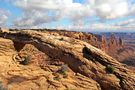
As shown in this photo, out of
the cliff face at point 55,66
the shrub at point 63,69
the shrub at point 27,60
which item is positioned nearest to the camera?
the cliff face at point 55,66

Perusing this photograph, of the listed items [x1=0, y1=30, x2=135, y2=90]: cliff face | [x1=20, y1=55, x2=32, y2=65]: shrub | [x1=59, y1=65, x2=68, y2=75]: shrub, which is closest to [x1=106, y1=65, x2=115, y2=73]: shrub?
[x1=0, y1=30, x2=135, y2=90]: cliff face

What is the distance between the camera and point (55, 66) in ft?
103

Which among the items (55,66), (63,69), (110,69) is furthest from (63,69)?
(110,69)

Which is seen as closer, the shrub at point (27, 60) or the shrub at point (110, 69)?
the shrub at point (110, 69)

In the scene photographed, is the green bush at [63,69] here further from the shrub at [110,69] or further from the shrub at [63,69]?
the shrub at [110,69]

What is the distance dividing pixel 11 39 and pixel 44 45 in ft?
15.8

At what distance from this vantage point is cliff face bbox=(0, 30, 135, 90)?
28.4 m

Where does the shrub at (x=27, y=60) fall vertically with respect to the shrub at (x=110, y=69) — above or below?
above

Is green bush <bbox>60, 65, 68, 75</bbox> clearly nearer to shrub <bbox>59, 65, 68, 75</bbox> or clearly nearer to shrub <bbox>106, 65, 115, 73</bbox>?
shrub <bbox>59, 65, 68, 75</bbox>

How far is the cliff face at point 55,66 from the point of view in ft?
93.0

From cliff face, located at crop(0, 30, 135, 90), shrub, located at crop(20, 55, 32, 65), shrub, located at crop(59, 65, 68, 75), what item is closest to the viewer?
cliff face, located at crop(0, 30, 135, 90)

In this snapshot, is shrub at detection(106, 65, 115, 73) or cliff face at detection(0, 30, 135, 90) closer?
cliff face at detection(0, 30, 135, 90)

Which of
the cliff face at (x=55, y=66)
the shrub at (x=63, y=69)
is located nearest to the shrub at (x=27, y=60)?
the cliff face at (x=55, y=66)

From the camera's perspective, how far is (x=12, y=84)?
27.4m
